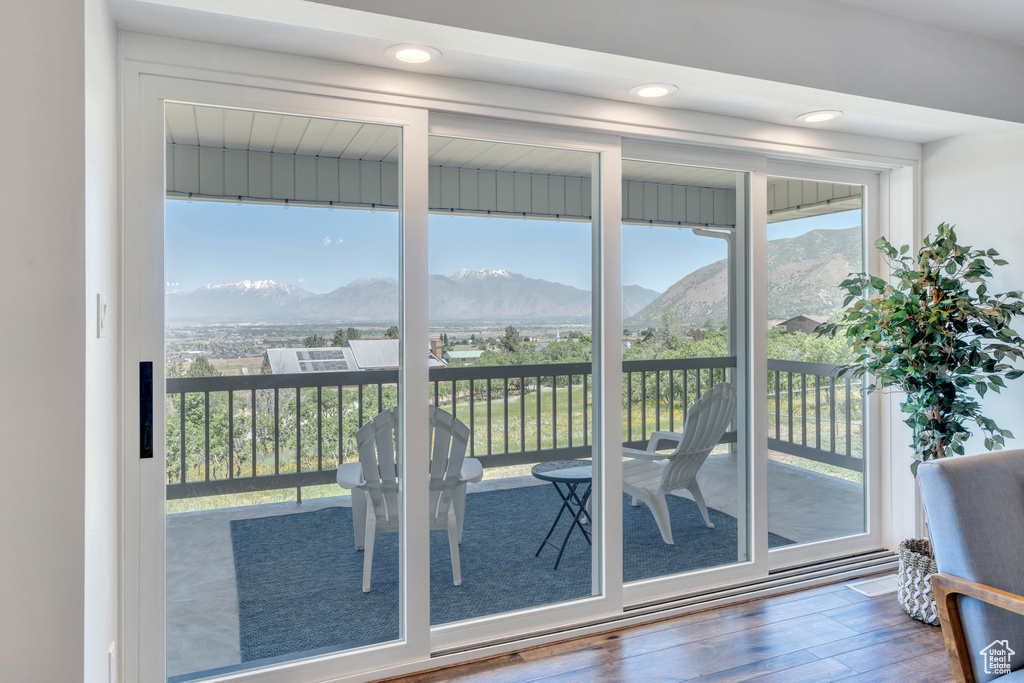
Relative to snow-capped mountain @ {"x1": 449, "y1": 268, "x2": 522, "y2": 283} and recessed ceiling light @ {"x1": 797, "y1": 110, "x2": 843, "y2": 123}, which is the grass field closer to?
snow-capped mountain @ {"x1": 449, "y1": 268, "x2": 522, "y2": 283}

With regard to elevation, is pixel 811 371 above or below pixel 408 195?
below

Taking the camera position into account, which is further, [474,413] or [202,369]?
[474,413]

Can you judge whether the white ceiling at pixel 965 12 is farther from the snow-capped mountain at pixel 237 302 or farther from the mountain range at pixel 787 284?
the snow-capped mountain at pixel 237 302

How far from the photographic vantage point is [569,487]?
2717 mm

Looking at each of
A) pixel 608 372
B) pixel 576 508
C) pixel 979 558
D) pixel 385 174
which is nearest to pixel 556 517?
pixel 576 508

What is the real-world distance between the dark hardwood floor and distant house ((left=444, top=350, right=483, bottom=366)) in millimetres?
1182

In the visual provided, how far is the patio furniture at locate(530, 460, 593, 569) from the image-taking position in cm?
268

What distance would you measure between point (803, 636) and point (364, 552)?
6.04 feet

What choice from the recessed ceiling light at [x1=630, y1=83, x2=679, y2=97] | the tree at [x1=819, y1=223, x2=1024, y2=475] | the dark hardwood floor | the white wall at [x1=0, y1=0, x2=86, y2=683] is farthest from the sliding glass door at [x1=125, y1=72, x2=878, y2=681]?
the white wall at [x1=0, y1=0, x2=86, y2=683]

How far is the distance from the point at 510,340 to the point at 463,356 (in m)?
0.21

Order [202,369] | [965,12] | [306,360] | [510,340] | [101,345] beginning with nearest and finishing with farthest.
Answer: [101,345], [202,369], [306,360], [965,12], [510,340]

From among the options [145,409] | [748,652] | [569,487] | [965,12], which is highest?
[965,12]

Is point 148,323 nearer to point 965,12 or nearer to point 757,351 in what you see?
point 757,351

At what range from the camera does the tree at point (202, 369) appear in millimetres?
2154
